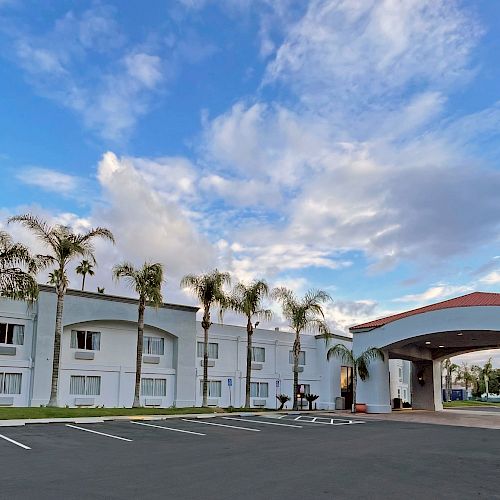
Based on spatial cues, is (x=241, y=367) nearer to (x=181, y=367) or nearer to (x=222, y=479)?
(x=181, y=367)

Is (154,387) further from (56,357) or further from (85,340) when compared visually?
(56,357)

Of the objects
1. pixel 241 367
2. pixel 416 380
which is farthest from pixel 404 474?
pixel 416 380

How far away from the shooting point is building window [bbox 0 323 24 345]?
102ft

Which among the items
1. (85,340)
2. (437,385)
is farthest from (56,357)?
(437,385)

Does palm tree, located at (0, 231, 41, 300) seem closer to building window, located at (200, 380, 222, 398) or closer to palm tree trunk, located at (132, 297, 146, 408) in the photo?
palm tree trunk, located at (132, 297, 146, 408)

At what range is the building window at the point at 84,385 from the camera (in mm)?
33781

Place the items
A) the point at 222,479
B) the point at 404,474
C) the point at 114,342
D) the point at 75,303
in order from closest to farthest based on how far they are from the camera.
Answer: the point at 222,479 < the point at 404,474 < the point at 75,303 < the point at 114,342

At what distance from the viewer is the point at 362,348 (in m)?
38.9

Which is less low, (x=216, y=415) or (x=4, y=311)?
(x=4, y=311)

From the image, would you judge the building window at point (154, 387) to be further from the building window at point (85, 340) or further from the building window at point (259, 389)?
the building window at point (259, 389)

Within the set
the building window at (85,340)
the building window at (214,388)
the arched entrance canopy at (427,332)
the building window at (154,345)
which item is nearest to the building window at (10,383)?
the building window at (85,340)

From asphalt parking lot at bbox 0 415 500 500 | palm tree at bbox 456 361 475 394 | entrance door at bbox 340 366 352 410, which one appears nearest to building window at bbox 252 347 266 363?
entrance door at bbox 340 366 352 410

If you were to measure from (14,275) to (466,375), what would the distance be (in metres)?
93.4

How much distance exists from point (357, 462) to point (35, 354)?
76.1 ft
